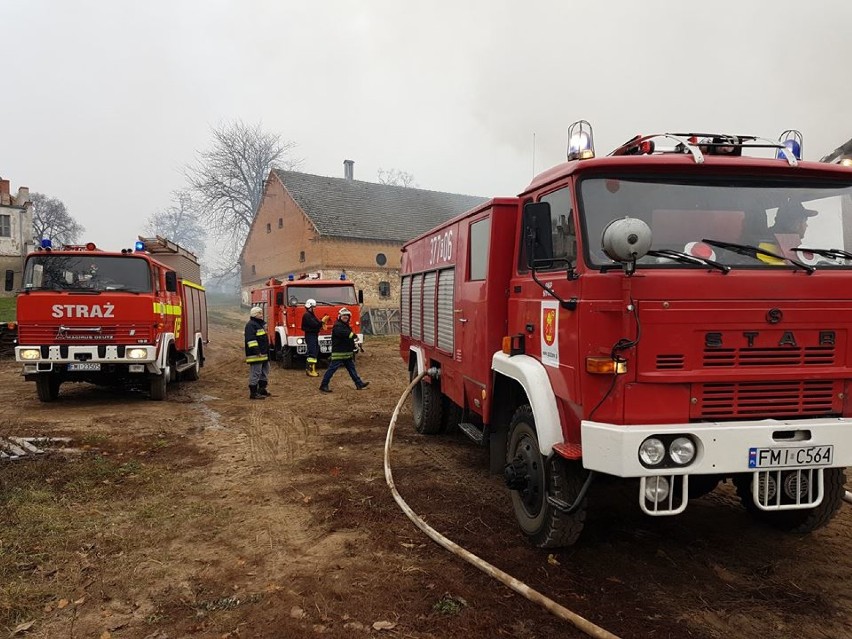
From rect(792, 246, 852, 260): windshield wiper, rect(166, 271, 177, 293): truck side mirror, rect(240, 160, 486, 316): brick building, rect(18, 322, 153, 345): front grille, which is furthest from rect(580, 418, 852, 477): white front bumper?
rect(240, 160, 486, 316): brick building

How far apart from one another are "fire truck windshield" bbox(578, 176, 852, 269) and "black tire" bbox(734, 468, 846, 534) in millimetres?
1479

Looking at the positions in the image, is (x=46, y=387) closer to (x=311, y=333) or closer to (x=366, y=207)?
(x=311, y=333)

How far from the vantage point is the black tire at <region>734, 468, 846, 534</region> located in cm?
395

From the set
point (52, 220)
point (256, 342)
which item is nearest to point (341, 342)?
point (256, 342)

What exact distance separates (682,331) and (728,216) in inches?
36.0

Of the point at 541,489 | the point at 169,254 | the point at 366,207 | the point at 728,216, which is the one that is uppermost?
the point at 366,207

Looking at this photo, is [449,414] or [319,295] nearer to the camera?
[449,414]

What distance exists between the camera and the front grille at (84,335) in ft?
29.2

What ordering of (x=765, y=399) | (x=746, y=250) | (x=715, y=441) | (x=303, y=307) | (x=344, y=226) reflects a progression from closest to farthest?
(x=715, y=441) < (x=765, y=399) < (x=746, y=250) < (x=303, y=307) < (x=344, y=226)

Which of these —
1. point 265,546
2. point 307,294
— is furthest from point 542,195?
point 307,294

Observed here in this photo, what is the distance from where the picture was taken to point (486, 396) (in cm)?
485

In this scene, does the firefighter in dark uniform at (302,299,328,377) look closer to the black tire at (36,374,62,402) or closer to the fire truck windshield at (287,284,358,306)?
the fire truck windshield at (287,284,358,306)

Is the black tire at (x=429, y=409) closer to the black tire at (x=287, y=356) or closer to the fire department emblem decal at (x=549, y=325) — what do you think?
the fire department emblem decal at (x=549, y=325)

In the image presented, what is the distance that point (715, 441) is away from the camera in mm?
3146
